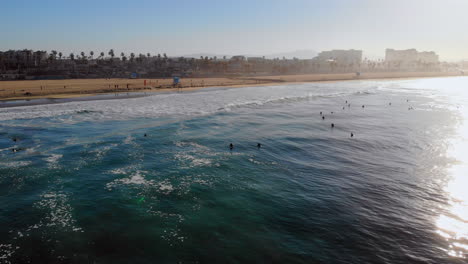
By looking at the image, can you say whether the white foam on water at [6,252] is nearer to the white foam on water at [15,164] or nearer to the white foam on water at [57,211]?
the white foam on water at [57,211]

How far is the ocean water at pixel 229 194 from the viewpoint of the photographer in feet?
40.2

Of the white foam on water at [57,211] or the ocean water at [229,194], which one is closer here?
the ocean water at [229,194]

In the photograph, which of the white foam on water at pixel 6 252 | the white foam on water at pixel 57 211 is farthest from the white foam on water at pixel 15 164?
the white foam on water at pixel 6 252

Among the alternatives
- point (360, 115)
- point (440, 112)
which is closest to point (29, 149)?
point (360, 115)

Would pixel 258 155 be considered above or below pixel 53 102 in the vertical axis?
below

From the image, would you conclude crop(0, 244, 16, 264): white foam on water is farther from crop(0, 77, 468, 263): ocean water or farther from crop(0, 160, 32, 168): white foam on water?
crop(0, 160, 32, 168): white foam on water

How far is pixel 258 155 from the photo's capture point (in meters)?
24.9

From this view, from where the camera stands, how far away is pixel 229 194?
17375 mm

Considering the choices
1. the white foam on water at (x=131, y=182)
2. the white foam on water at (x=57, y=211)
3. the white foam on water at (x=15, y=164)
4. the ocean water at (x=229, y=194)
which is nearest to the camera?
the ocean water at (x=229, y=194)

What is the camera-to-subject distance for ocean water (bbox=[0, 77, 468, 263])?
40.2 ft

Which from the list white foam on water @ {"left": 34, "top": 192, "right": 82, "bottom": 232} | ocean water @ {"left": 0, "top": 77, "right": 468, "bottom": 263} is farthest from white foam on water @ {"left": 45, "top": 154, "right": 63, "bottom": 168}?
white foam on water @ {"left": 34, "top": 192, "right": 82, "bottom": 232}

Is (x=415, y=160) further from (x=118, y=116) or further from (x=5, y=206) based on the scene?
(x=118, y=116)

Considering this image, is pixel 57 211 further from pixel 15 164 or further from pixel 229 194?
pixel 15 164

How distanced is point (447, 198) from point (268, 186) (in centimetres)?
1045
